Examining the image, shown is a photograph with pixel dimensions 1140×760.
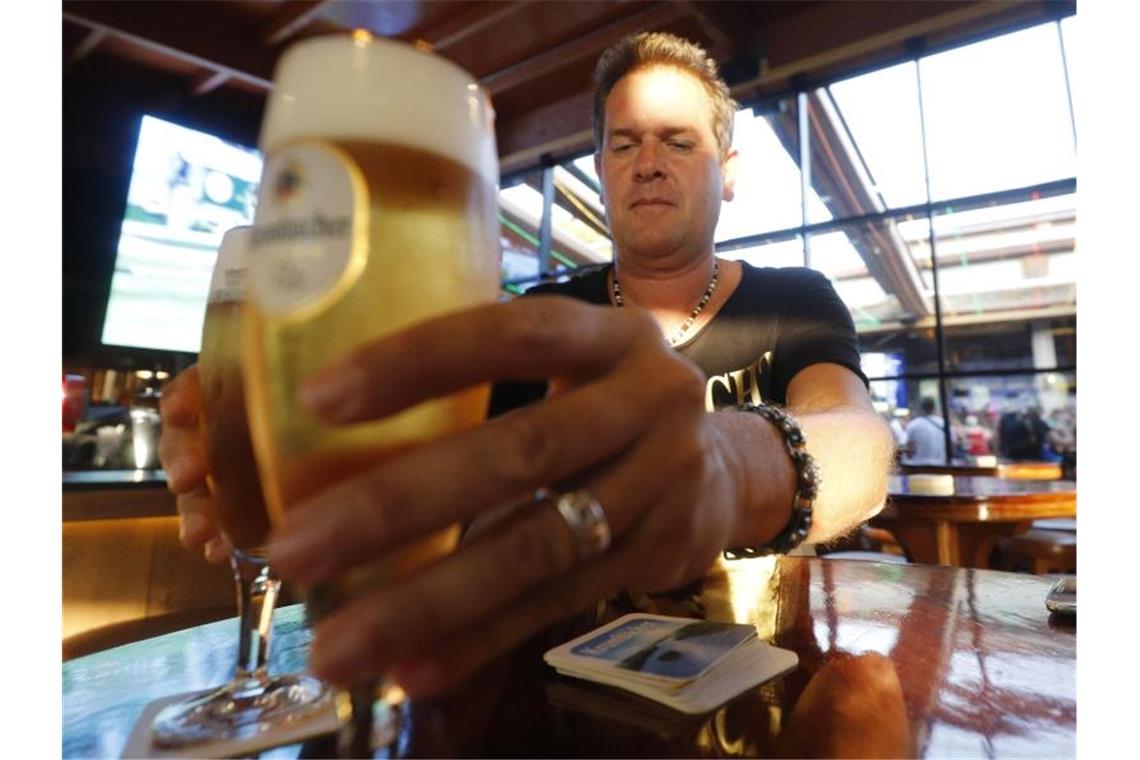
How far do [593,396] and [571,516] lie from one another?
0.22ft

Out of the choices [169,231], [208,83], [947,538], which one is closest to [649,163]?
[947,538]

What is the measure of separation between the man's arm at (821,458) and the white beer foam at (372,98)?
1.07ft

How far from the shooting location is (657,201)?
1650mm

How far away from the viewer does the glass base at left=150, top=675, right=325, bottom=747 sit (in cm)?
44

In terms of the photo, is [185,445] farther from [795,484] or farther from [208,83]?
[208,83]

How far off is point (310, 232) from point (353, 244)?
0.03 m

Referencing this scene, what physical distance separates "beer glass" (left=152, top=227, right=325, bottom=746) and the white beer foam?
0.19 meters

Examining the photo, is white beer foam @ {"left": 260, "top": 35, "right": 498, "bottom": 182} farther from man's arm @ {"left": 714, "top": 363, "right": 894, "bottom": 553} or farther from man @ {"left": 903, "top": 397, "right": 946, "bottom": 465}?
man @ {"left": 903, "top": 397, "right": 946, "bottom": 465}

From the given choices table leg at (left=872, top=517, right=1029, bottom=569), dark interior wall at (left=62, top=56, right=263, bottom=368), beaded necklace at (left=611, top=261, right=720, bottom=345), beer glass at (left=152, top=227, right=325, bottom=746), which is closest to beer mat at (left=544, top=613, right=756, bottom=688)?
beer glass at (left=152, top=227, right=325, bottom=746)

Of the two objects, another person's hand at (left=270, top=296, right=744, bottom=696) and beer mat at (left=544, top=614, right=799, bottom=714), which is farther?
beer mat at (left=544, top=614, right=799, bottom=714)

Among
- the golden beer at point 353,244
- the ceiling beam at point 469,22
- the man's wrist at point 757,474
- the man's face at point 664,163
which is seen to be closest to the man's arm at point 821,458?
the man's wrist at point 757,474

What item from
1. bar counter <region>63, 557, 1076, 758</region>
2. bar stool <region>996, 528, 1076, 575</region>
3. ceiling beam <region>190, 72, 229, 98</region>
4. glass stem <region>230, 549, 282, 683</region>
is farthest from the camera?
ceiling beam <region>190, 72, 229, 98</region>
